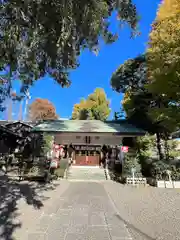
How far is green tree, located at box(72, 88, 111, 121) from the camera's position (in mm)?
34844

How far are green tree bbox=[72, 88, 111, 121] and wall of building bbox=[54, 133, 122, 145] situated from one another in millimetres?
14355

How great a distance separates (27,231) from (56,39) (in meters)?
4.31

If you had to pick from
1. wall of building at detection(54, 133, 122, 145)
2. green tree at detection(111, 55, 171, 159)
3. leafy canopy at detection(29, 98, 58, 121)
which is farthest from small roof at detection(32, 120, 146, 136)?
leafy canopy at detection(29, 98, 58, 121)

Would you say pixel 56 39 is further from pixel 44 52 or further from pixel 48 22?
pixel 44 52

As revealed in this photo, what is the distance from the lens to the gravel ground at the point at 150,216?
452 cm

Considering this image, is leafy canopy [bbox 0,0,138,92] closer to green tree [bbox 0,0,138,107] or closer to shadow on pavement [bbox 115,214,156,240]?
green tree [bbox 0,0,138,107]

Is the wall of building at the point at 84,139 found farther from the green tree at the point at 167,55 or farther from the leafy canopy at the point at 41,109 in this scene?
the leafy canopy at the point at 41,109

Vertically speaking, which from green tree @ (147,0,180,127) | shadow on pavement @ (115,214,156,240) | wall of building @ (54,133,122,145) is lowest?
shadow on pavement @ (115,214,156,240)

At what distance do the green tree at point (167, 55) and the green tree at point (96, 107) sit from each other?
22.4m

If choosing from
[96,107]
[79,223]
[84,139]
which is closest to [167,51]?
[79,223]

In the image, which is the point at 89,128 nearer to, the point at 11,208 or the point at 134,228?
the point at 11,208

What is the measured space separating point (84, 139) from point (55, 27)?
618 inches

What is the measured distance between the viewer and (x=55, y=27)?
492 cm

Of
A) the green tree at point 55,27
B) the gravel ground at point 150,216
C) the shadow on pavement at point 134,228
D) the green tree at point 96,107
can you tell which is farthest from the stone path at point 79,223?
the green tree at point 96,107
